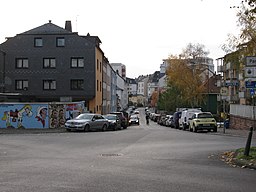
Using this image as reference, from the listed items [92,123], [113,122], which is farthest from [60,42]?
[92,123]

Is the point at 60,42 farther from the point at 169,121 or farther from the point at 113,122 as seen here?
the point at 113,122

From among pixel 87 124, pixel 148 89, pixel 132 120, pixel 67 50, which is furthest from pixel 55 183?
pixel 148 89

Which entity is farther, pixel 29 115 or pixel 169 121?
pixel 169 121

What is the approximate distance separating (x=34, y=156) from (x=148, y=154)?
4.08 meters

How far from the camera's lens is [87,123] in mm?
33469

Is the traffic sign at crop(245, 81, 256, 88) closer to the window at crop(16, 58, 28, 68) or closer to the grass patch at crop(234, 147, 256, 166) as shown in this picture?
the grass patch at crop(234, 147, 256, 166)

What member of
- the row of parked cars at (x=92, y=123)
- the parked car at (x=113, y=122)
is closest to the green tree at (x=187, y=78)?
the parked car at (x=113, y=122)

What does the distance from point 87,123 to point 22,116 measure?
238 inches

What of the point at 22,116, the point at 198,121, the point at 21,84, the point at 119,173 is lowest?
the point at 119,173

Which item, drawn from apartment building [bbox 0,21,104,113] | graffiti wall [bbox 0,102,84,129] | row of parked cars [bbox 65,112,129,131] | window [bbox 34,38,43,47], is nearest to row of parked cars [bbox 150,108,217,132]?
row of parked cars [bbox 65,112,129,131]

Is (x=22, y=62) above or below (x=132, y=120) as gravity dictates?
above

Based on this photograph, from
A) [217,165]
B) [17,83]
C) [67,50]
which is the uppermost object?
[67,50]

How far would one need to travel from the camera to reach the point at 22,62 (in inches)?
2183

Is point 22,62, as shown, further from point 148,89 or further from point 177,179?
point 148,89
